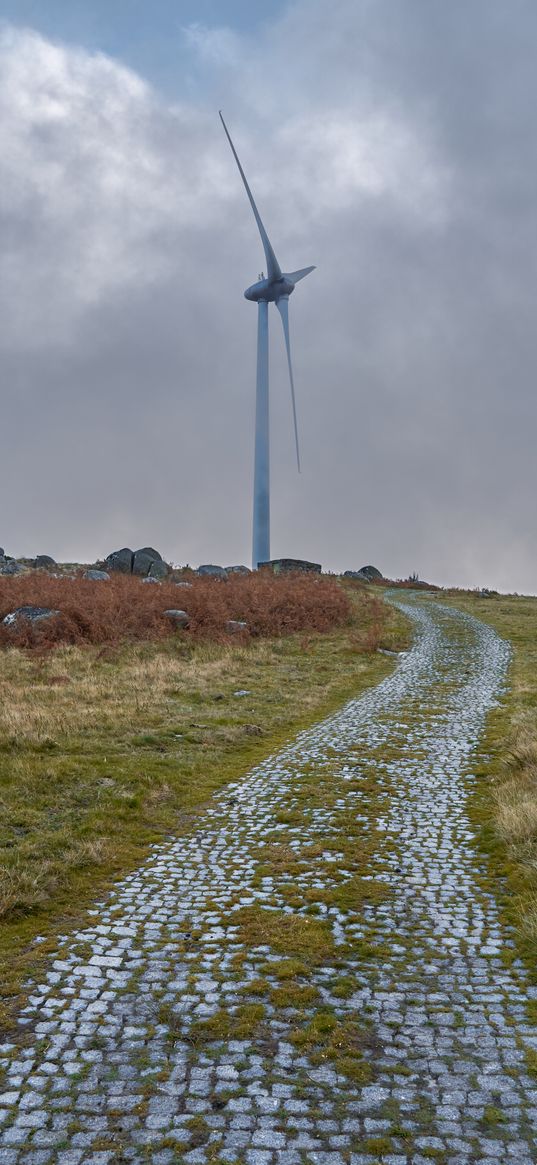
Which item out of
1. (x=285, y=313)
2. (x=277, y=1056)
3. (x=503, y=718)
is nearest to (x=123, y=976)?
(x=277, y=1056)

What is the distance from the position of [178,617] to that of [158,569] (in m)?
22.7

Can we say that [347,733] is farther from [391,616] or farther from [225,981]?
[391,616]

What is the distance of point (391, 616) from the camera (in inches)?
1724

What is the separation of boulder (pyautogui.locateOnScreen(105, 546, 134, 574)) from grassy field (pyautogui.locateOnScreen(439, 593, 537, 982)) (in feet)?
120

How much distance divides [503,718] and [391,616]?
24.5m

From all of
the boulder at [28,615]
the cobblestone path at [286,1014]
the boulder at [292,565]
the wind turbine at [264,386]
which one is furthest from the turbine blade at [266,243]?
the cobblestone path at [286,1014]

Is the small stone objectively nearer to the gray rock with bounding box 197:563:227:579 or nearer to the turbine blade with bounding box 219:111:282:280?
the gray rock with bounding box 197:563:227:579

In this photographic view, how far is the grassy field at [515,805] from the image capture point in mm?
8477

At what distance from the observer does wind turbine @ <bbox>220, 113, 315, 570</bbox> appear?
2414 inches

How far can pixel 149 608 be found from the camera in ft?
110

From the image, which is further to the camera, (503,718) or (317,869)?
(503,718)

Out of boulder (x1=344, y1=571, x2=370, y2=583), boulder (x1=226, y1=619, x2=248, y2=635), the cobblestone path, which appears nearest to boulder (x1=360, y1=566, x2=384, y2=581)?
boulder (x1=344, y1=571, x2=370, y2=583)

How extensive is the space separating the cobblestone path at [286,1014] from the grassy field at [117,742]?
66 cm

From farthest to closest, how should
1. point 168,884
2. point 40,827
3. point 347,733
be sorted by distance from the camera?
1. point 347,733
2. point 40,827
3. point 168,884
